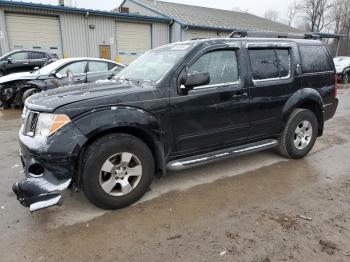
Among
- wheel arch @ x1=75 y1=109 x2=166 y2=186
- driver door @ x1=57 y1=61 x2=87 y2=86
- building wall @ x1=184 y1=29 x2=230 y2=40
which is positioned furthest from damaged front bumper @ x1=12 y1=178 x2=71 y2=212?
building wall @ x1=184 y1=29 x2=230 y2=40

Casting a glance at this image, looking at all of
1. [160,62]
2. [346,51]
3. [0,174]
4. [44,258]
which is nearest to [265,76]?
[160,62]

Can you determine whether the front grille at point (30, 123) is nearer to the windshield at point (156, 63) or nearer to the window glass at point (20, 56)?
the windshield at point (156, 63)

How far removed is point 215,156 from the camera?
408 cm

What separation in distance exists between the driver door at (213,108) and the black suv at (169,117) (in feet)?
0.04

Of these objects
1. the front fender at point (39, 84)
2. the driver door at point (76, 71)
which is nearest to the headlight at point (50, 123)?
the driver door at point (76, 71)

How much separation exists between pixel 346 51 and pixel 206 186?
5192cm

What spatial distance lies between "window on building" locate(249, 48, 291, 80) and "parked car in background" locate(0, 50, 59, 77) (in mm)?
10716

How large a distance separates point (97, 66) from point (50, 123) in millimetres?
6570

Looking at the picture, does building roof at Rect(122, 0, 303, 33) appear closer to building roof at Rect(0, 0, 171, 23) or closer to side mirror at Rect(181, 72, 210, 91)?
building roof at Rect(0, 0, 171, 23)

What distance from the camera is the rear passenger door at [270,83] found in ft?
14.3

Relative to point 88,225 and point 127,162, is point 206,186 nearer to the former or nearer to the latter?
point 127,162

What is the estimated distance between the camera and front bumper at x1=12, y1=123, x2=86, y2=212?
2988mm

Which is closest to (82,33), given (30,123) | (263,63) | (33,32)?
(33,32)

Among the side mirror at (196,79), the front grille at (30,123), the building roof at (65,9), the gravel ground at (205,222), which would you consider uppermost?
the building roof at (65,9)
